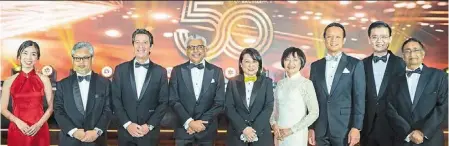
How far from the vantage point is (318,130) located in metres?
3.79

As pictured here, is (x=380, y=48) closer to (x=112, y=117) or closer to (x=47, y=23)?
(x=112, y=117)

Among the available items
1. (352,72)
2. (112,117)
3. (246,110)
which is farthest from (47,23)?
(352,72)

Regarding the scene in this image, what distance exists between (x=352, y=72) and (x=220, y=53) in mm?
3849

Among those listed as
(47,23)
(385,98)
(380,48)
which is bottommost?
(385,98)

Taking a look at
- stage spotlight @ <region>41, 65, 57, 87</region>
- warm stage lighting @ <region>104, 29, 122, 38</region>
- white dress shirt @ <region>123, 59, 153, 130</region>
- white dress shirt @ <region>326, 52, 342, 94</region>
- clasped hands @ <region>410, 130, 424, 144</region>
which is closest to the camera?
clasped hands @ <region>410, 130, 424, 144</region>

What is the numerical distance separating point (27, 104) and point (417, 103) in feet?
10.5

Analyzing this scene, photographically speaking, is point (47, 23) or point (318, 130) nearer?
point (318, 130)

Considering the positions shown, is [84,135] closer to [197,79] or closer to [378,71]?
[197,79]

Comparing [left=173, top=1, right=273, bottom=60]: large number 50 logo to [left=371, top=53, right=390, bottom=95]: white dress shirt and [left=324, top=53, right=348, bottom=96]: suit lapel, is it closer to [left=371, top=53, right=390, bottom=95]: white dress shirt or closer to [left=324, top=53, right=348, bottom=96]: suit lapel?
[left=371, top=53, right=390, bottom=95]: white dress shirt

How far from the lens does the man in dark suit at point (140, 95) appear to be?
151 inches

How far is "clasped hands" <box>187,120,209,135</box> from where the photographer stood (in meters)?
3.79

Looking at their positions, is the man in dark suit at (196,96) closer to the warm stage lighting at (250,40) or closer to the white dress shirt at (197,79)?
the white dress shirt at (197,79)

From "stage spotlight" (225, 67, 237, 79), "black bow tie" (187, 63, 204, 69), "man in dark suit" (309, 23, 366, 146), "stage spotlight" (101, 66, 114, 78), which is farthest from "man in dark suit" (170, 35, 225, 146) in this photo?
"stage spotlight" (101, 66, 114, 78)

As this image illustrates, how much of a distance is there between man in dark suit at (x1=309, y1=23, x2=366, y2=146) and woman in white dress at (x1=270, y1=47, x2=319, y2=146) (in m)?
0.10
